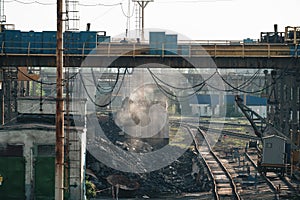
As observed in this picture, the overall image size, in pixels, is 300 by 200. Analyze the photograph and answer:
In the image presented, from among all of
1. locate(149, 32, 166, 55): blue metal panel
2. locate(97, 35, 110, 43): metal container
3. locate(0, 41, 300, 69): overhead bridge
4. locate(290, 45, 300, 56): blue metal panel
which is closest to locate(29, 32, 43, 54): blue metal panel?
locate(0, 41, 300, 69): overhead bridge

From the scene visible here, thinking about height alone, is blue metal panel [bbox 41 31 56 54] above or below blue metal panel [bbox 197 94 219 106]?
above

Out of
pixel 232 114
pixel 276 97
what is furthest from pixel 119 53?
pixel 232 114

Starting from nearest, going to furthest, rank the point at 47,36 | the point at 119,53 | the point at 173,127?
the point at 119,53
the point at 47,36
the point at 173,127

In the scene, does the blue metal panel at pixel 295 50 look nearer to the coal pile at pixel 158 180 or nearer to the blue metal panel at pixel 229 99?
the coal pile at pixel 158 180

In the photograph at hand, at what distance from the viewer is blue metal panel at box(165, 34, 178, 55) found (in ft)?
86.8

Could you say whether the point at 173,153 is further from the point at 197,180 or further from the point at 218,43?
the point at 218,43

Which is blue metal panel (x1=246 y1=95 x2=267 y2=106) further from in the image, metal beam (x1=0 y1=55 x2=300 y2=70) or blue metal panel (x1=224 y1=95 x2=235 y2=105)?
metal beam (x1=0 y1=55 x2=300 y2=70)

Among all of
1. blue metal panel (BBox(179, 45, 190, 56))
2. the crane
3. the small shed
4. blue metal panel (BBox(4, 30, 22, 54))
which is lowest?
the small shed

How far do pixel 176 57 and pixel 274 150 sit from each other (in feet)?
22.1

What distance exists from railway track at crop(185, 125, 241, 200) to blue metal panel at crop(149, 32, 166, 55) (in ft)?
23.9

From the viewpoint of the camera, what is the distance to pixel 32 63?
26156 millimetres

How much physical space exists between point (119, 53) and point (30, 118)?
5.88 m

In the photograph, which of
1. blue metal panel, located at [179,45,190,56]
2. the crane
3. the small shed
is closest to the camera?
the small shed

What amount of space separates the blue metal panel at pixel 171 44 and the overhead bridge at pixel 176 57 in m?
0.05
